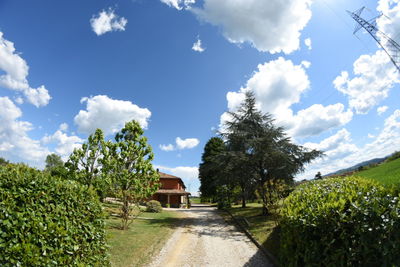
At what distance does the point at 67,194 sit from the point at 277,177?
53.5 feet

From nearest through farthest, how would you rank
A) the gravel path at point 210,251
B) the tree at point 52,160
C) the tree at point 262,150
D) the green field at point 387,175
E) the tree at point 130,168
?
the green field at point 387,175, the gravel path at point 210,251, the tree at point 130,168, the tree at point 262,150, the tree at point 52,160

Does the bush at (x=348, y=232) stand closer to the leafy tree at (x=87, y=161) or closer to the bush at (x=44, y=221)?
the bush at (x=44, y=221)

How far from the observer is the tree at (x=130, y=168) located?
542 inches

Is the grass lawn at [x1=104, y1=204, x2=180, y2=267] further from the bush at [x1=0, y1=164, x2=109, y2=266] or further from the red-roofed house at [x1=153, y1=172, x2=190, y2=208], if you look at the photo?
the red-roofed house at [x1=153, y1=172, x2=190, y2=208]

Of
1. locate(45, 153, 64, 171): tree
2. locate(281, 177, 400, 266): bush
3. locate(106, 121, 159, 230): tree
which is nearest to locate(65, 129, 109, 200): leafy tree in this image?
locate(106, 121, 159, 230): tree

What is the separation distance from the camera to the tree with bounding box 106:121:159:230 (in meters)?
13.8

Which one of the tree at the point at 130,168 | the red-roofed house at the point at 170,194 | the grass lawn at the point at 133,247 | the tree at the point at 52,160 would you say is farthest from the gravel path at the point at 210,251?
the tree at the point at 52,160

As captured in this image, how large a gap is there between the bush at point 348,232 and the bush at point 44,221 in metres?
4.45

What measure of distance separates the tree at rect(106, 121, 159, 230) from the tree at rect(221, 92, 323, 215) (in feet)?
24.9

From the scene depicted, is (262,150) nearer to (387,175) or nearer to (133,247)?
(387,175)

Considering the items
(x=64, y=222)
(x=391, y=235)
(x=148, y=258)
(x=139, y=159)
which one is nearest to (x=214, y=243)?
(x=148, y=258)

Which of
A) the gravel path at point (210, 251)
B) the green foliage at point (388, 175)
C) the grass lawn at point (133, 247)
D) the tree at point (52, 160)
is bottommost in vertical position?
the gravel path at point (210, 251)

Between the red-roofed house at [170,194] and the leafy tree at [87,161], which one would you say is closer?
the leafy tree at [87,161]

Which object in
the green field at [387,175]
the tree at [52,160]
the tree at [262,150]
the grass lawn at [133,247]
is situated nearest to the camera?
the green field at [387,175]
